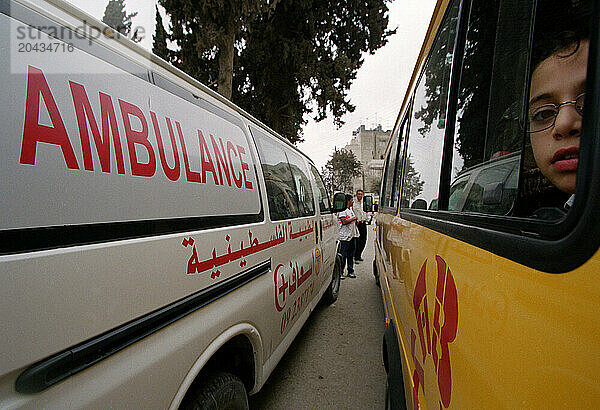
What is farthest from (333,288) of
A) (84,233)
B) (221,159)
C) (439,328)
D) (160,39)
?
(160,39)

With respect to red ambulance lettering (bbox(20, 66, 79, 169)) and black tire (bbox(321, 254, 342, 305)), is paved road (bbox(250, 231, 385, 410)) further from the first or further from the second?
red ambulance lettering (bbox(20, 66, 79, 169))

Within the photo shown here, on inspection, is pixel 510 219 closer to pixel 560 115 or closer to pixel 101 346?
pixel 560 115

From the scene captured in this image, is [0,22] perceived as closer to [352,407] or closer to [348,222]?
[352,407]

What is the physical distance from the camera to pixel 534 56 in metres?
0.90

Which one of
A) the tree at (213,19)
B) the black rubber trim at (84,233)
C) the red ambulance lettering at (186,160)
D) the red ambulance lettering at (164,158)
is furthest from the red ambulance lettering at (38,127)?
the tree at (213,19)

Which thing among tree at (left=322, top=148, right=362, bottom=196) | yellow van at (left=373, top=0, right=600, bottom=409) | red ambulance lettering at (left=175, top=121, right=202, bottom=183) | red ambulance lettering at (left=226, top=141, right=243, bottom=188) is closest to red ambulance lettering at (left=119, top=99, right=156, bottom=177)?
red ambulance lettering at (left=175, top=121, right=202, bottom=183)

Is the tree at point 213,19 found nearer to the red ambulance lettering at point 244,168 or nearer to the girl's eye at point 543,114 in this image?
the red ambulance lettering at point 244,168

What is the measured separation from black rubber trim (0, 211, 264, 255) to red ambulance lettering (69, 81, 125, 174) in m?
0.18

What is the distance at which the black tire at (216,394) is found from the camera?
51.7 inches

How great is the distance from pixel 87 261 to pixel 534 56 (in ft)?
4.65

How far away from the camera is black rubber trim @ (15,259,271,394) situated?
718mm

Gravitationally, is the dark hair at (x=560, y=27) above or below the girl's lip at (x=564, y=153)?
above

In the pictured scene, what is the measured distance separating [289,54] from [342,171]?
109ft

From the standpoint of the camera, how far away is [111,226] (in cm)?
93
